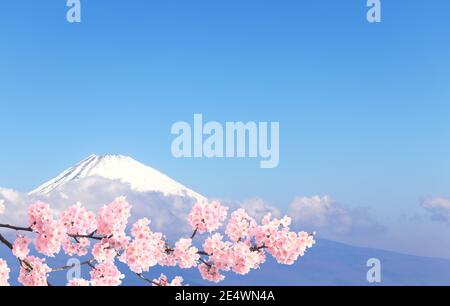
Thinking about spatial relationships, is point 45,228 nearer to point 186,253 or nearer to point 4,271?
point 4,271

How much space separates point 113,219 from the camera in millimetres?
5184

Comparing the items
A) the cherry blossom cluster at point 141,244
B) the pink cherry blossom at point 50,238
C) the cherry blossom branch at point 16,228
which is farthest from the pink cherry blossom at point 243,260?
the cherry blossom branch at point 16,228

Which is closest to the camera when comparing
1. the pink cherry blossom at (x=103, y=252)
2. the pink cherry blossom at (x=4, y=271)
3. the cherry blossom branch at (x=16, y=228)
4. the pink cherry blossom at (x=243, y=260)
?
the cherry blossom branch at (x=16, y=228)

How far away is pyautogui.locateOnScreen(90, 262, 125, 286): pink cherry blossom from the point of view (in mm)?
5348

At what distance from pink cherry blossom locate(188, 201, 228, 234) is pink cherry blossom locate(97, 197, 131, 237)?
0.73 m

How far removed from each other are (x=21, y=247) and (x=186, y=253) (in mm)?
1511

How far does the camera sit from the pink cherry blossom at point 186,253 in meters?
5.45

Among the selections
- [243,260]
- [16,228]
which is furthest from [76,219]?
[243,260]

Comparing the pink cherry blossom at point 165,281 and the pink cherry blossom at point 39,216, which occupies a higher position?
the pink cherry blossom at point 39,216

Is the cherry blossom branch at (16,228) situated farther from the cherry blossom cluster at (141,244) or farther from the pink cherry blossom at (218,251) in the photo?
the pink cherry blossom at (218,251)

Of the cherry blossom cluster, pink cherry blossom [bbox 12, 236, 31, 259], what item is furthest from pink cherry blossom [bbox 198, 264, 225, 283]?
pink cherry blossom [bbox 12, 236, 31, 259]
